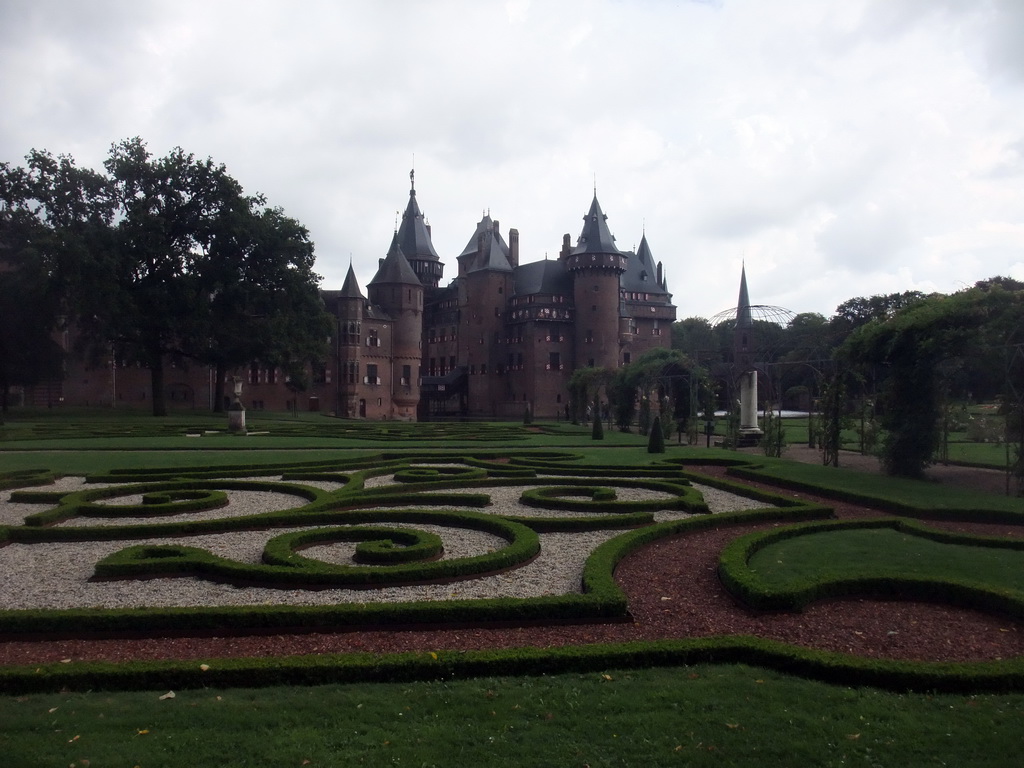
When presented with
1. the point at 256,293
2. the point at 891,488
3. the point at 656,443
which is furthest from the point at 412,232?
the point at 891,488

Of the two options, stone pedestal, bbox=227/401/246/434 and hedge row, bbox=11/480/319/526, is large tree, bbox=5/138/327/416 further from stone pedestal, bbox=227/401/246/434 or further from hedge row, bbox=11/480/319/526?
hedge row, bbox=11/480/319/526

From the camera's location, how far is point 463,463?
20297mm

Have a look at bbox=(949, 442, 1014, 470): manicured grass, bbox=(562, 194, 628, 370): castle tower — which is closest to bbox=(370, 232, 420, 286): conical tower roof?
bbox=(562, 194, 628, 370): castle tower

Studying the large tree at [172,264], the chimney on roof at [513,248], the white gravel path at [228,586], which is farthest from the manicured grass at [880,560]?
the chimney on roof at [513,248]

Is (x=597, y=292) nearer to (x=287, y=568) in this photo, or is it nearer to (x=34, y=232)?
(x=34, y=232)

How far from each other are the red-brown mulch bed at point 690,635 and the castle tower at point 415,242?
7437 cm

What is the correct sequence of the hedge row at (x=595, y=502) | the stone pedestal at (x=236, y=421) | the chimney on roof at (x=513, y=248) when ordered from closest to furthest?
1. the hedge row at (x=595, y=502)
2. the stone pedestal at (x=236, y=421)
3. the chimney on roof at (x=513, y=248)

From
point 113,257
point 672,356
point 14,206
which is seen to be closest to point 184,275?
point 113,257

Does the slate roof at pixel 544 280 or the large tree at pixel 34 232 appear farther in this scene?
the slate roof at pixel 544 280

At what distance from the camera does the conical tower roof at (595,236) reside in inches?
2571

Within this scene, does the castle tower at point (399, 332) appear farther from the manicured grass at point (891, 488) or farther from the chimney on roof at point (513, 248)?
the manicured grass at point (891, 488)

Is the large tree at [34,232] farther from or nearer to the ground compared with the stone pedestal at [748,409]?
farther from the ground

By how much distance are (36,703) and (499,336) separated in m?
65.9

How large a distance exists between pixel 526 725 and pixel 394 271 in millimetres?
64337
